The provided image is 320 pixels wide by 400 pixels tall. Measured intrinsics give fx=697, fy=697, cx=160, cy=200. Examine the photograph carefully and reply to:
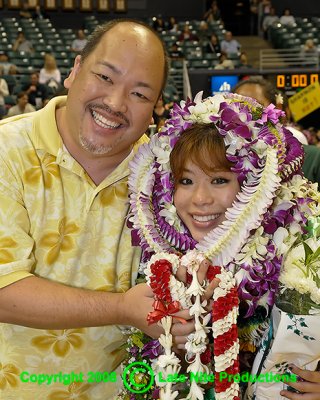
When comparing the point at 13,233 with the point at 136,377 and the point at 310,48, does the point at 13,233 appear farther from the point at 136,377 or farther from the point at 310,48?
the point at 310,48

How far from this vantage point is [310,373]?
193 centimetres

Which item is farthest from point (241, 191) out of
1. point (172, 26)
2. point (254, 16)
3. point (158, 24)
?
point (254, 16)

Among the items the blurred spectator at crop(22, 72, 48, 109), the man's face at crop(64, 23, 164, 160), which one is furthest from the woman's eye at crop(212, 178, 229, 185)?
the blurred spectator at crop(22, 72, 48, 109)

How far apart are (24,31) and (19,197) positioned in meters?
13.5

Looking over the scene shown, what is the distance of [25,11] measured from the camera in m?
16.4

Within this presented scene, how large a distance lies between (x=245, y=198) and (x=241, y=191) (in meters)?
0.08

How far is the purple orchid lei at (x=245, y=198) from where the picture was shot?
1.96 m

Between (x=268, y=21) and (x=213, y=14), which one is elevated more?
(x=213, y=14)

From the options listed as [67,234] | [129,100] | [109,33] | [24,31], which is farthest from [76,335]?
[24,31]

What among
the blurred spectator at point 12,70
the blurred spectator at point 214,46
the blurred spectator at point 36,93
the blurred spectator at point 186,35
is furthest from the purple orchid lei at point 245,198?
the blurred spectator at point 186,35

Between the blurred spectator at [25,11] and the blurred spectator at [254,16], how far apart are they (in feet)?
19.4

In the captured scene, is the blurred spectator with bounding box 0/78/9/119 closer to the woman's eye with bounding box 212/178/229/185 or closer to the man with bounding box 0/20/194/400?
the man with bounding box 0/20/194/400

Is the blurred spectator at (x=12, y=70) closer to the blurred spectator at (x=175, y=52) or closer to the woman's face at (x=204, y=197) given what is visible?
the blurred spectator at (x=175, y=52)

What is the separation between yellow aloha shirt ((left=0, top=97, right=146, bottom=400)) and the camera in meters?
2.08
